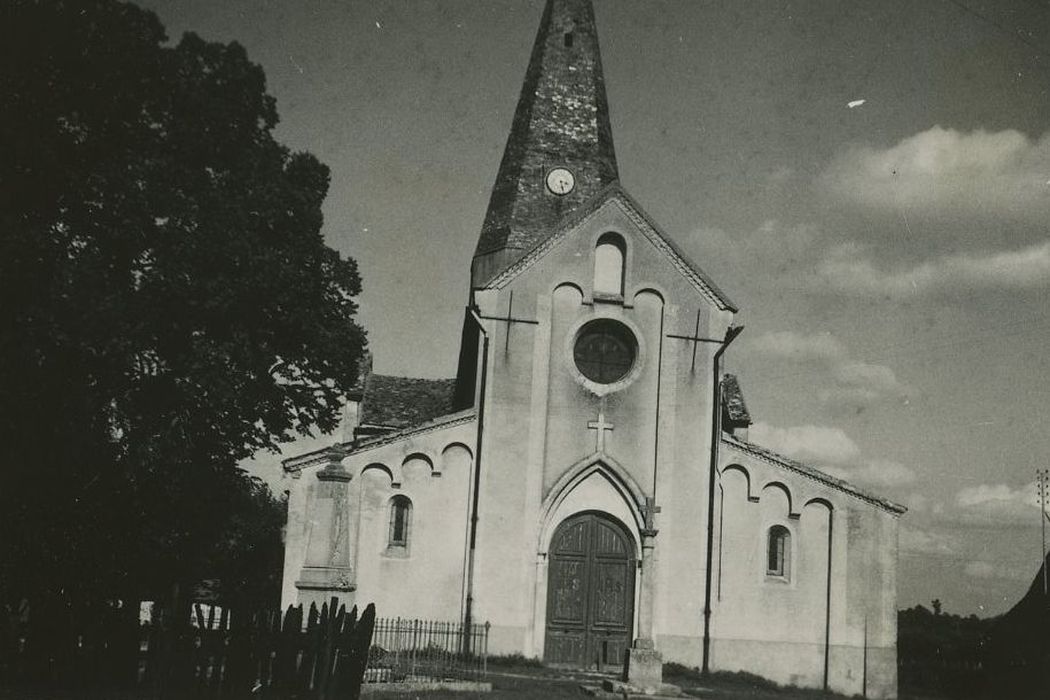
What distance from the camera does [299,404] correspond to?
25.3m

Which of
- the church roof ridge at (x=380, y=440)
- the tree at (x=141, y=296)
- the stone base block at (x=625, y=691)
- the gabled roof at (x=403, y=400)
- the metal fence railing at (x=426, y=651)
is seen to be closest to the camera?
the metal fence railing at (x=426, y=651)

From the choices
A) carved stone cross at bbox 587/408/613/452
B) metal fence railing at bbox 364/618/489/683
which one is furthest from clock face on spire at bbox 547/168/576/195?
metal fence railing at bbox 364/618/489/683

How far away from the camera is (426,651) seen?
777 inches

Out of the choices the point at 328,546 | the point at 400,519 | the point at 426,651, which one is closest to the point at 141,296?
the point at 400,519

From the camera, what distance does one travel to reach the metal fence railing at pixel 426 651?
16.5 m

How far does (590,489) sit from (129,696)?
12.4 metres

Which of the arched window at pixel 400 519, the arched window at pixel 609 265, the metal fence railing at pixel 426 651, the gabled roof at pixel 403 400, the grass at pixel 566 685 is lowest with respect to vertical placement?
the grass at pixel 566 685

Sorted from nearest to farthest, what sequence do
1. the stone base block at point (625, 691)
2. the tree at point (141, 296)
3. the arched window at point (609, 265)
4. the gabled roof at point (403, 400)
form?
the stone base block at point (625, 691) < the tree at point (141, 296) < the arched window at point (609, 265) < the gabled roof at point (403, 400)

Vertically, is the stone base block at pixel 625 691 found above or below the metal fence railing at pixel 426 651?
below

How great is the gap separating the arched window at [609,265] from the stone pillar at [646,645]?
5833 mm

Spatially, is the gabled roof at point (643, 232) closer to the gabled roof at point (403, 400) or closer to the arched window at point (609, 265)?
the arched window at point (609, 265)

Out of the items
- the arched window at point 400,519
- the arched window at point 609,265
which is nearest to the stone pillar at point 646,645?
the arched window at point 400,519

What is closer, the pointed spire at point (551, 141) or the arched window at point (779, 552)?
the arched window at point (779, 552)

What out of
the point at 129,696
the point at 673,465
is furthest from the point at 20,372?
the point at 673,465
